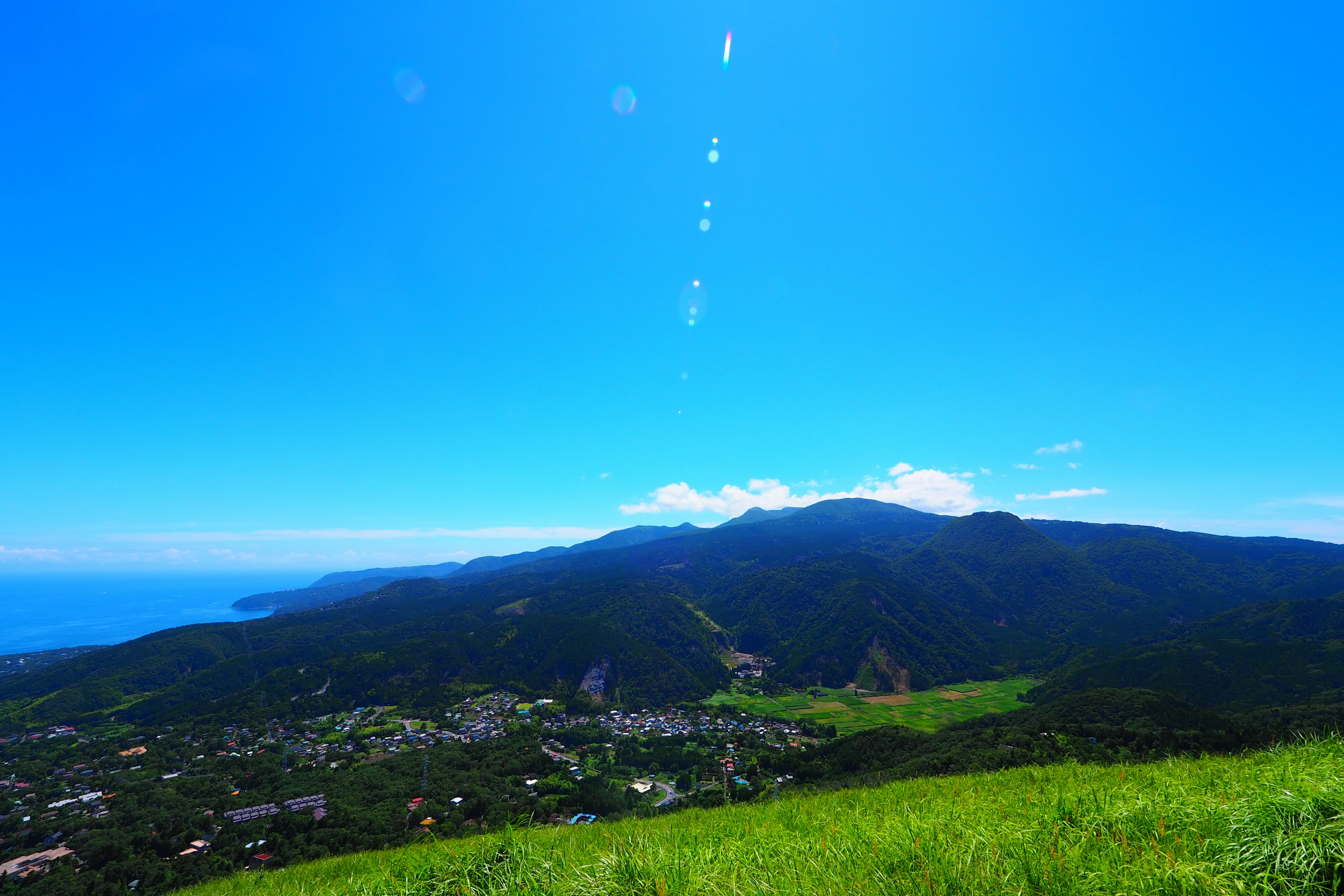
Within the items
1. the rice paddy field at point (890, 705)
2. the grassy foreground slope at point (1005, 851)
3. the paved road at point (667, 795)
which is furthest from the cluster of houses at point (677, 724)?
the grassy foreground slope at point (1005, 851)

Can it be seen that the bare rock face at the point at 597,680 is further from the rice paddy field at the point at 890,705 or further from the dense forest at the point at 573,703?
the rice paddy field at the point at 890,705

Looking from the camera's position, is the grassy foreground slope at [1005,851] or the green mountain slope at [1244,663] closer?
the grassy foreground slope at [1005,851]

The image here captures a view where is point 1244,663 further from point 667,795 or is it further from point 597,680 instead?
point 597,680

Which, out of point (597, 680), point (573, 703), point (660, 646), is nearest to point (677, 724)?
point (573, 703)

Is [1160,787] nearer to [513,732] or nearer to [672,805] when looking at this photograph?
[672,805]

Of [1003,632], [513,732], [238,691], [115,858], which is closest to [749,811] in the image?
[115,858]

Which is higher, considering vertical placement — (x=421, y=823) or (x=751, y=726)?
(x=421, y=823)

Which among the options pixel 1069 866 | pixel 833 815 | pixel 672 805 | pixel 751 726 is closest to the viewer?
pixel 1069 866
